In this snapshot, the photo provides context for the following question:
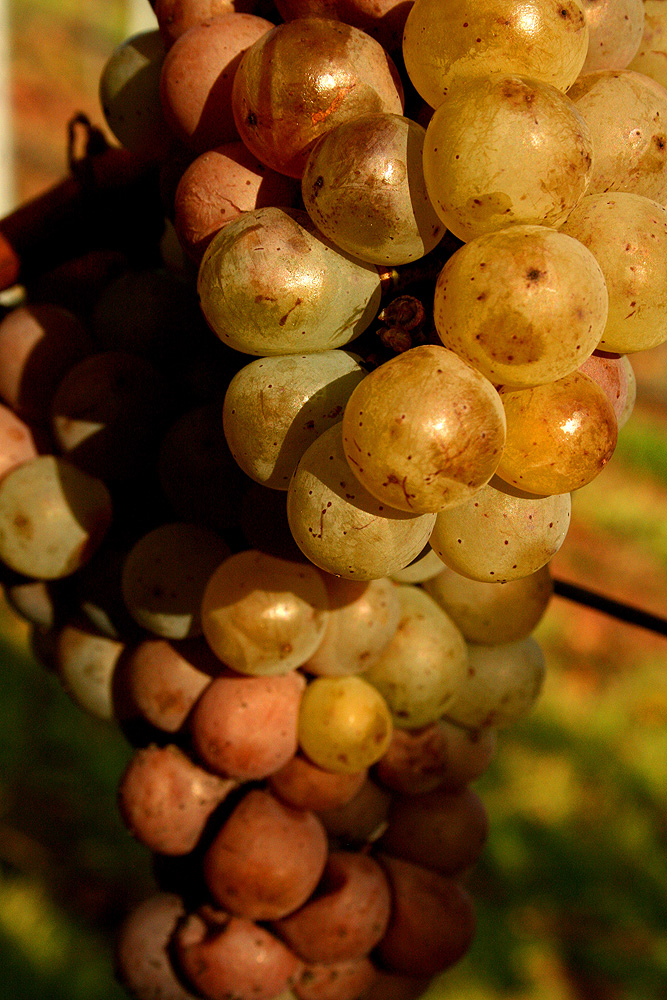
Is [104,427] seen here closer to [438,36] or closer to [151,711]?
[151,711]

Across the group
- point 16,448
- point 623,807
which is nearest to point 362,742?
point 16,448

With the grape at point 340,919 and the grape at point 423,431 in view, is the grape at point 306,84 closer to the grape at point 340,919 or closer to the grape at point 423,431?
the grape at point 423,431

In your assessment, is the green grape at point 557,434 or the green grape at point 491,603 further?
the green grape at point 491,603

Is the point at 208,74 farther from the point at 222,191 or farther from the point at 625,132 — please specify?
the point at 625,132

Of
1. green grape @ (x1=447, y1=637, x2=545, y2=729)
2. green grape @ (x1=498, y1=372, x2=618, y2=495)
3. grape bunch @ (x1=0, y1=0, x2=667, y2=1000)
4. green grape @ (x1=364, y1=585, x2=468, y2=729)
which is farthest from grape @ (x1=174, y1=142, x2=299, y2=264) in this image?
green grape @ (x1=447, y1=637, x2=545, y2=729)

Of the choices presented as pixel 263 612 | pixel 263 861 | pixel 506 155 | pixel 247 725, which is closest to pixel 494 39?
pixel 506 155

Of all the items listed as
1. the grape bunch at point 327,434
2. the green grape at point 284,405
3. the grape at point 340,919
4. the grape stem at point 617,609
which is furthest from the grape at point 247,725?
the grape stem at point 617,609
